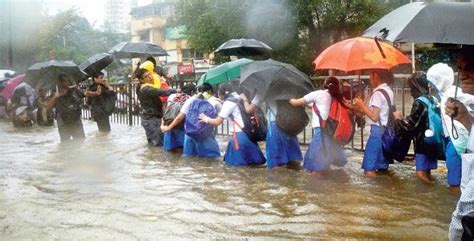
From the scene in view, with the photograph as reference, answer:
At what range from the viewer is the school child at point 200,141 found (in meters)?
8.30

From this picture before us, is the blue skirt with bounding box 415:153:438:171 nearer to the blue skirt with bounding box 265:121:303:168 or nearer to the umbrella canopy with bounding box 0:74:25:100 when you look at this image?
the blue skirt with bounding box 265:121:303:168

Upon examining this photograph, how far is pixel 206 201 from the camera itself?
579 centimetres

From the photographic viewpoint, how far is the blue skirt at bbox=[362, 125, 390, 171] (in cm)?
673

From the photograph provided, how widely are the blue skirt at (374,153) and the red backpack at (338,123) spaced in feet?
1.12

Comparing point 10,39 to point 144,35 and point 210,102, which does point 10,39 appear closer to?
point 210,102

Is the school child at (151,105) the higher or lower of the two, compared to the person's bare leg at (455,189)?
higher

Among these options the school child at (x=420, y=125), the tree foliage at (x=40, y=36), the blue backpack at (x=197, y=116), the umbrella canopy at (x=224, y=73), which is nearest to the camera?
the school child at (x=420, y=125)

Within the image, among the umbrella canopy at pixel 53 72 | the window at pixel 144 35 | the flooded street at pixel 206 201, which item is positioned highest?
the window at pixel 144 35

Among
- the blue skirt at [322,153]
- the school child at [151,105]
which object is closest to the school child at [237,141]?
the blue skirt at [322,153]

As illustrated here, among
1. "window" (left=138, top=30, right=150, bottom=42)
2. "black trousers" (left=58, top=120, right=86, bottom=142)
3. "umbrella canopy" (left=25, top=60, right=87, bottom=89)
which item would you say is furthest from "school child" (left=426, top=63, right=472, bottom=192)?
"window" (left=138, top=30, right=150, bottom=42)

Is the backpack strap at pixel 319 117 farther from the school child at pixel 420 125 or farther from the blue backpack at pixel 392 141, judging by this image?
the school child at pixel 420 125

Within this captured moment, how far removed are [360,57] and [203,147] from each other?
321cm

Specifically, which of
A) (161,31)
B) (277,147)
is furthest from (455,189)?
(161,31)

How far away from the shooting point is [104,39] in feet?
149
